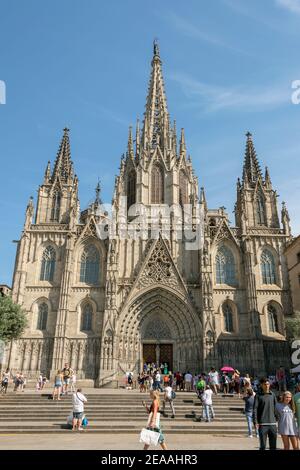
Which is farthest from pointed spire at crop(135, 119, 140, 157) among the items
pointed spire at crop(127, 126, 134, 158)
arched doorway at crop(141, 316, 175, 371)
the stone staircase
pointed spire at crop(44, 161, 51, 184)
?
the stone staircase


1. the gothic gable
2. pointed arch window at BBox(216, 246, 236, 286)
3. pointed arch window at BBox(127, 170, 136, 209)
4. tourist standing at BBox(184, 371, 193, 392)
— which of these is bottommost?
tourist standing at BBox(184, 371, 193, 392)

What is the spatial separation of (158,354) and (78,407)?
19.8 metres

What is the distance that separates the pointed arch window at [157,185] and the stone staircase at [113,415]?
2295 centimetres

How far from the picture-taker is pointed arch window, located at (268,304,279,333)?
110 feet

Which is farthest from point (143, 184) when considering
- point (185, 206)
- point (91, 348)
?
point (91, 348)

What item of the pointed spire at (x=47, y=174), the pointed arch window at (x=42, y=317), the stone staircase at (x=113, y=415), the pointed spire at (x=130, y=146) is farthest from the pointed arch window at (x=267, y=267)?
the pointed spire at (x=47, y=174)

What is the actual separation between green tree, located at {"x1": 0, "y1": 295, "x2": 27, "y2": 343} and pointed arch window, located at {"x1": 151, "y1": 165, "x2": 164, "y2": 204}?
19215mm

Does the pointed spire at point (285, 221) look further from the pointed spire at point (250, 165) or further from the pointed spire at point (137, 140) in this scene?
the pointed spire at point (137, 140)

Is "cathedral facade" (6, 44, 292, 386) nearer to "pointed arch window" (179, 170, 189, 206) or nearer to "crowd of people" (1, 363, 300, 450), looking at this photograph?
"pointed arch window" (179, 170, 189, 206)

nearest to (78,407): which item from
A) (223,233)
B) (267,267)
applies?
(223,233)

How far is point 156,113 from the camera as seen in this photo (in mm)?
48469

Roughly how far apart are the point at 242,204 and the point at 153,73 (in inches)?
1039

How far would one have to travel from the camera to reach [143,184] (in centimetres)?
4081
